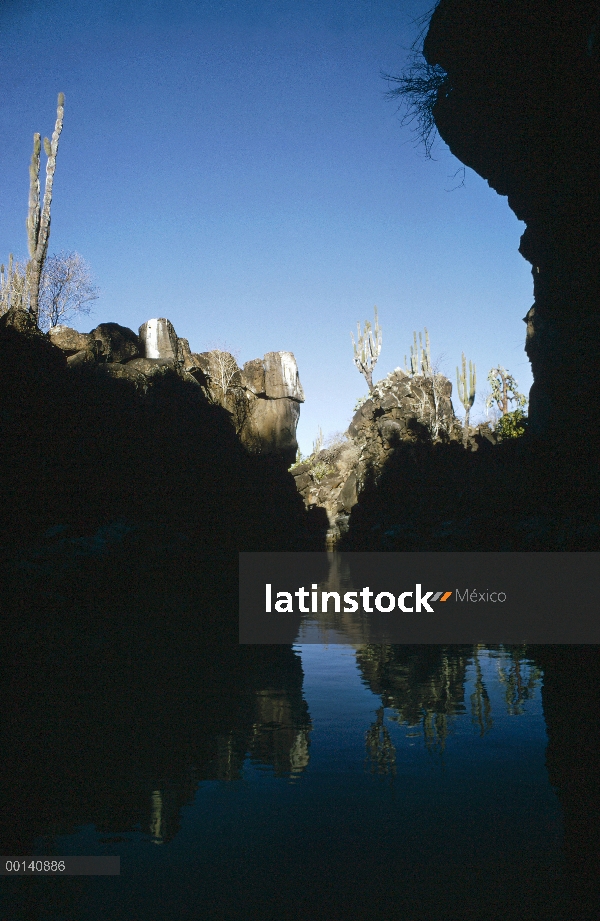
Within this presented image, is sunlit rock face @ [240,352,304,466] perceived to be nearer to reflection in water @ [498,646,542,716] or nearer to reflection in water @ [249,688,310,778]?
reflection in water @ [498,646,542,716]

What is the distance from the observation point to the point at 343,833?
2732mm

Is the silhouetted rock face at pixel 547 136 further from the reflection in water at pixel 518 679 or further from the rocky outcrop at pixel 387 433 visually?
the rocky outcrop at pixel 387 433

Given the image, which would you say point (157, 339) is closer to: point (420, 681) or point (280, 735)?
point (420, 681)

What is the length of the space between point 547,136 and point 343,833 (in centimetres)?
1110

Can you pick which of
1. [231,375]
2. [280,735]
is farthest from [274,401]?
[280,735]

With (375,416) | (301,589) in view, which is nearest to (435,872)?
(301,589)

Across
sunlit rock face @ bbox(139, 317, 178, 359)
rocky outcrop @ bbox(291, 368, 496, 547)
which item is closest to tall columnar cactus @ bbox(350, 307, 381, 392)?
rocky outcrop @ bbox(291, 368, 496, 547)

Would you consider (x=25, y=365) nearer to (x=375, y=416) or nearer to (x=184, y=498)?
(x=184, y=498)

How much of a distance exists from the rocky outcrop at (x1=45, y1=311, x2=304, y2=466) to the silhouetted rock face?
12.8 metres

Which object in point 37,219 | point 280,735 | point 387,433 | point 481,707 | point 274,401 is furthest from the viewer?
point 274,401

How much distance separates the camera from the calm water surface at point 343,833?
2221 millimetres

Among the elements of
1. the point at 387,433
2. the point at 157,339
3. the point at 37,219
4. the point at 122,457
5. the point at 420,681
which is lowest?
the point at 420,681

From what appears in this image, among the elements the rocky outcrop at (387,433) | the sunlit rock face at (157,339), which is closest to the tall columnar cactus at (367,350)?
the rocky outcrop at (387,433)

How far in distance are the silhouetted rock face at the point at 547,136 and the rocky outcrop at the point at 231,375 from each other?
1285cm
